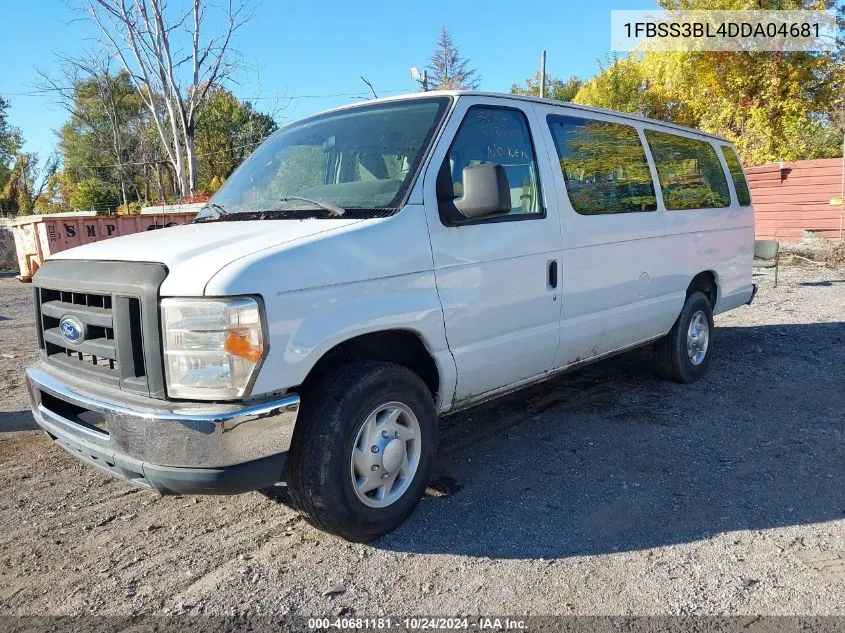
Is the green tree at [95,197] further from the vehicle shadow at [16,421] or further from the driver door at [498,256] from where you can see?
the driver door at [498,256]

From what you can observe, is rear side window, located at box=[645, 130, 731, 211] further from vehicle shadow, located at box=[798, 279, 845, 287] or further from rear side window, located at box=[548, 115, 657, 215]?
vehicle shadow, located at box=[798, 279, 845, 287]

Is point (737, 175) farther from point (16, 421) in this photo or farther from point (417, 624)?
point (16, 421)

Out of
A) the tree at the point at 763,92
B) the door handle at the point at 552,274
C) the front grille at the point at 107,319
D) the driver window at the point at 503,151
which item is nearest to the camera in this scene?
the front grille at the point at 107,319

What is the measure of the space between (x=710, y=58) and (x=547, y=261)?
25.5 m

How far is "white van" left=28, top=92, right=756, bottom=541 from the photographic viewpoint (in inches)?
98.6

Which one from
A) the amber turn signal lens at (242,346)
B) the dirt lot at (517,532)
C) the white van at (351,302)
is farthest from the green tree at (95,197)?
the amber turn signal lens at (242,346)

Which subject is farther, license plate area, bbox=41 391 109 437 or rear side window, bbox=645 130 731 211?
rear side window, bbox=645 130 731 211

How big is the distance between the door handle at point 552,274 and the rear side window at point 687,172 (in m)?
1.69

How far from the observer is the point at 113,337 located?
8.96 ft

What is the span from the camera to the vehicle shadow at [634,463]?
10.3ft

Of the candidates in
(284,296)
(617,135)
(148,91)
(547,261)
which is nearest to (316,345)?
(284,296)

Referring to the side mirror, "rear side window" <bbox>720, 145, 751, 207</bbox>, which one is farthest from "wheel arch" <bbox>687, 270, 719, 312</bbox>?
the side mirror

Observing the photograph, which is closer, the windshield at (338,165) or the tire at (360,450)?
the tire at (360,450)

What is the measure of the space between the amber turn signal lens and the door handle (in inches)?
78.3
